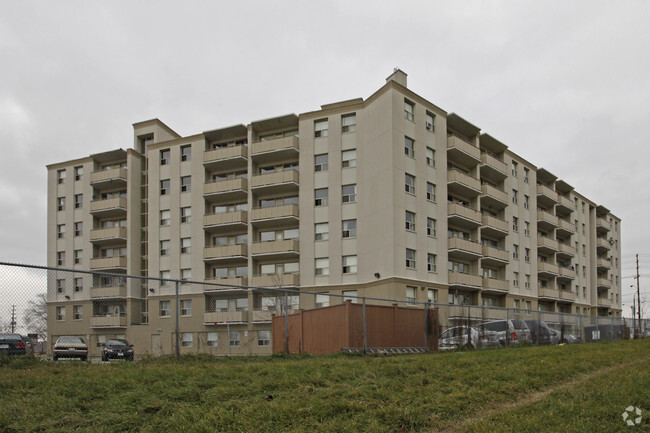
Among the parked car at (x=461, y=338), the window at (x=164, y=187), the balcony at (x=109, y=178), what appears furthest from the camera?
the balcony at (x=109, y=178)

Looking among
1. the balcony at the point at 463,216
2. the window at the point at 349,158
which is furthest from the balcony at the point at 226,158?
the balcony at the point at 463,216

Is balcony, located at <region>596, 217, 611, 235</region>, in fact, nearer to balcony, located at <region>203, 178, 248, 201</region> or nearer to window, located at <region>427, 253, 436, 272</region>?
window, located at <region>427, 253, 436, 272</region>

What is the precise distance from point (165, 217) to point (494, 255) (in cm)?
3069

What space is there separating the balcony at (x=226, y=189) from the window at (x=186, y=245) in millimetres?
4364

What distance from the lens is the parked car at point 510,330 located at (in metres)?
24.9

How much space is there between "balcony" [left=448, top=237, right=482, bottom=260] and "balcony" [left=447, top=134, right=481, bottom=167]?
7369 millimetres

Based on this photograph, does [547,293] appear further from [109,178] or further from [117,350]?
[117,350]

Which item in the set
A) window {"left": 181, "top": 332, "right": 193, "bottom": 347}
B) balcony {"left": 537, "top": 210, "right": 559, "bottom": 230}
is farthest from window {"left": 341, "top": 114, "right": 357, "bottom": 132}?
balcony {"left": 537, "top": 210, "right": 559, "bottom": 230}

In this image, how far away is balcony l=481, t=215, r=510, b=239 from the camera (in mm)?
48406

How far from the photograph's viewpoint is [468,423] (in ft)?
23.4

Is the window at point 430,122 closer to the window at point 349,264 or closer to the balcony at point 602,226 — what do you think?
the window at point 349,264

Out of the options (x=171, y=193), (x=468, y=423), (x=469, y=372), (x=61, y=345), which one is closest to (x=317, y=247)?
(x=171, y=193)

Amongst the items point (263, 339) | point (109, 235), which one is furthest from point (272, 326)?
point (109, 235)

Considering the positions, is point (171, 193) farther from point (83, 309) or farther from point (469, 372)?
point (469, 372)
